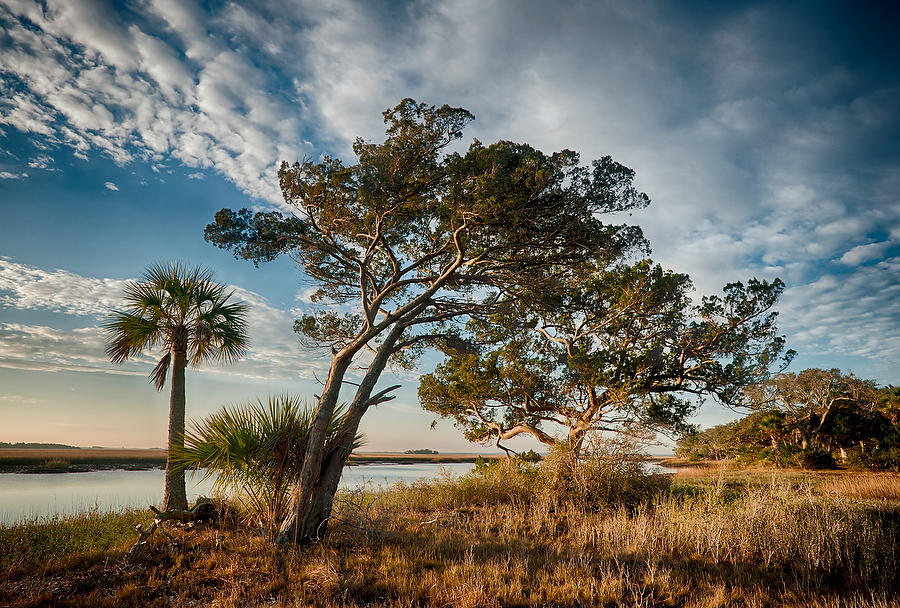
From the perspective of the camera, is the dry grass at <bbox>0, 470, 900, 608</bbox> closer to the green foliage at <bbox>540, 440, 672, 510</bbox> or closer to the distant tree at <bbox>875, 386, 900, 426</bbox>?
the green foliage at <bbox>540, 440, 672, 510</bbox>

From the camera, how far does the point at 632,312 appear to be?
642 inches

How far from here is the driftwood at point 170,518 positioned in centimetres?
702

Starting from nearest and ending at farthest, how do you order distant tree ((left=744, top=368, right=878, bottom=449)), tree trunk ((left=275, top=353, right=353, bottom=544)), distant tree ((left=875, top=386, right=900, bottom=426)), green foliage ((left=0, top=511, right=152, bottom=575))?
green foliage ((left=0, top=511, right=152, bottom=575)), tree trunk ((left=275, top=353, right=353, bottom=544)), distant tree ((left=875, top=386, right=900, bottom=426)), distant tree ((left=744, top=368, right=878, bottom=449))

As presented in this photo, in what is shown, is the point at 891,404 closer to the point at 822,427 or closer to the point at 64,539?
the point at 822,427

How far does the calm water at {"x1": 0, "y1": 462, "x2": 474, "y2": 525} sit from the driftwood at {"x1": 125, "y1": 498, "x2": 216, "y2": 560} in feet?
1.18

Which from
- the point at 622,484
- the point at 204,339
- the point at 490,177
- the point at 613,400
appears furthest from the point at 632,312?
the point at 204,339

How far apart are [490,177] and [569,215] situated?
239 cm

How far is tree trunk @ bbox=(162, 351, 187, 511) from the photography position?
11.5m

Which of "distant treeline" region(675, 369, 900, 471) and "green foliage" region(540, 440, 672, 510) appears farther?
"distant treeline" region(675, 369, 900, 471)

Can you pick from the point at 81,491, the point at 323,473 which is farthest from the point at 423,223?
the point at 81,491

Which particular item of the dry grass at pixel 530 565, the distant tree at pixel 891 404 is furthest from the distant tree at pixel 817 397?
the dry grass at pixel 530 565

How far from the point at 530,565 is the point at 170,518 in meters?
6.69

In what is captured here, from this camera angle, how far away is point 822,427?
33.3 metres

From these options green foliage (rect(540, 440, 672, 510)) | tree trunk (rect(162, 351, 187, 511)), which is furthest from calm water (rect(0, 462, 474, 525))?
green foliage (rect(540, 440, 672, 510))
